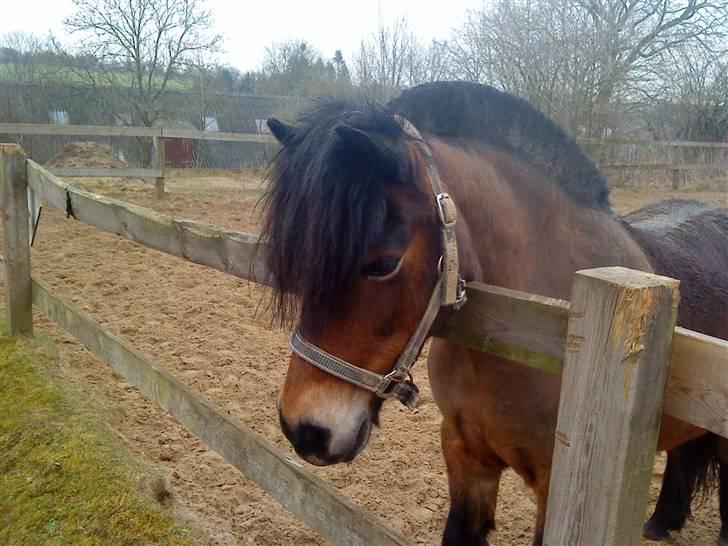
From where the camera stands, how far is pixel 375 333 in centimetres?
147

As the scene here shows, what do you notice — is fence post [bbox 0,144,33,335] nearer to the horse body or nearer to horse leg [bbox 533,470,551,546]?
the horse body

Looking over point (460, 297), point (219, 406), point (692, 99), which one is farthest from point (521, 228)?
point (692, 99)

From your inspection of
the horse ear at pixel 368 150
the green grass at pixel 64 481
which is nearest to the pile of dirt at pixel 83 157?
the green grass at pixel 64 481

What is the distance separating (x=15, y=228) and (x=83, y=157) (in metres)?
→ 14.7

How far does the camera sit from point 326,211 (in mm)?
1400

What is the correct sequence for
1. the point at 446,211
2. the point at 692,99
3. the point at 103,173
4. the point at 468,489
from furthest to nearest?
the point at 692,99 < the point at 103,173 < the point at 468,489 < the point at 446,211

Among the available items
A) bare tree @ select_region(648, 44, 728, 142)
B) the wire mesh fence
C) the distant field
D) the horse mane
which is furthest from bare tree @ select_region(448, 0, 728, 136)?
the horse mane

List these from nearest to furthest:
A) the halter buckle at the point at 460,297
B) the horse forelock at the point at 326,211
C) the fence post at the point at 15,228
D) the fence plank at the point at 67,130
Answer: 1. the horse forelock at the point at 326,211
2. the halter buckle at the point at 460,297
3. the fence post at the point at 15,228
4. the fence plank at the point at 67,130

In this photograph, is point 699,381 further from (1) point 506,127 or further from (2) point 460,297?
(1) point 506,127

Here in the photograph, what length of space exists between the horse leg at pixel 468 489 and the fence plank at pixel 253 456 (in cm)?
53

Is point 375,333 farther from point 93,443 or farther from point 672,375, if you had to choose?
point 93,443

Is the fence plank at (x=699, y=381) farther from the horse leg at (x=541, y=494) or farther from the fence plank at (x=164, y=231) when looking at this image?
the fence plank at (x=164, y=231)

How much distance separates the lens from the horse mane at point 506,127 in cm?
192

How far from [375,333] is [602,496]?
62 cm
